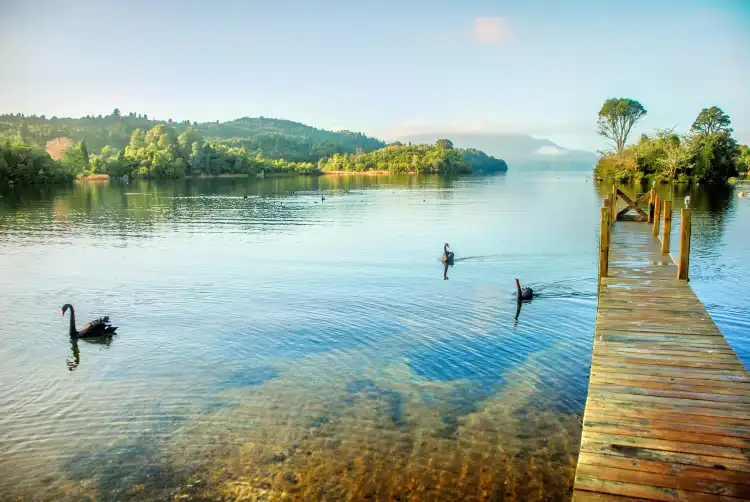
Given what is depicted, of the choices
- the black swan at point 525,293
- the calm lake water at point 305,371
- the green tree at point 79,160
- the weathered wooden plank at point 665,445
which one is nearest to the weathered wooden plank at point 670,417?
the weathered wooden plank at point 665,445

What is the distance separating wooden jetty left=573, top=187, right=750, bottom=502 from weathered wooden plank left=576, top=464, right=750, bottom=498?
12mm

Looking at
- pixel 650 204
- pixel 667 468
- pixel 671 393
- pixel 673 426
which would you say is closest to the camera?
pixel 667 468

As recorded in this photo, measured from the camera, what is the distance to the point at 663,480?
22.3 feet

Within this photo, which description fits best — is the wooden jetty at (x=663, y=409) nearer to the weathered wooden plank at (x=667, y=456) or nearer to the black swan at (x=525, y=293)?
the weathered wooden plank at (x=667, y=456)

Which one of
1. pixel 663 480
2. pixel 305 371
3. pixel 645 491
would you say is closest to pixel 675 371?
pixel 663 480

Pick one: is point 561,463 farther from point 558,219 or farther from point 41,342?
point 558,219

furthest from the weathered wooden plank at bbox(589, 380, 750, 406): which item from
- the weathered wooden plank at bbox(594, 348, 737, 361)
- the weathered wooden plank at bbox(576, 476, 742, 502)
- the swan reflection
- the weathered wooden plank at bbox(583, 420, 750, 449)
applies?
the swan reflection

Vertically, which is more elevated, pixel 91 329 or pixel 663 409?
pixel 663 409

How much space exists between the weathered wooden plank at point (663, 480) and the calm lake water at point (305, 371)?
7.37 ft

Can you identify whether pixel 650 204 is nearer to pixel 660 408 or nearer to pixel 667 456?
pixel 660 408

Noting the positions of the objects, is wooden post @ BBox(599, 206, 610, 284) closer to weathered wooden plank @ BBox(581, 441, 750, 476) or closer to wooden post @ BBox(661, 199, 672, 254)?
wooden post @ BBox(661, 199, 672, 254)

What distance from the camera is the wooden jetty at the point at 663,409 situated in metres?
6.75

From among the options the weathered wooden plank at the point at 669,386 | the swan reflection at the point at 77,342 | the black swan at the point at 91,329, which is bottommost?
the swan reflection at the point at 77,342

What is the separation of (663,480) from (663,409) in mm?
2117
